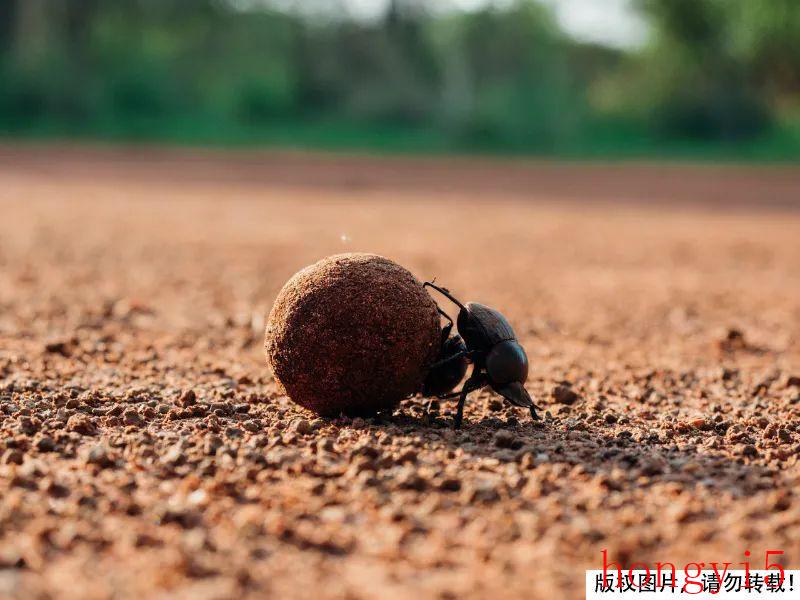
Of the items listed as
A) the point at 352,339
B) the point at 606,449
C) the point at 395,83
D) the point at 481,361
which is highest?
the point at 395,83

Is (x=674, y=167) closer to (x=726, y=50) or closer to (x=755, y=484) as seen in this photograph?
(x=726, y=50)

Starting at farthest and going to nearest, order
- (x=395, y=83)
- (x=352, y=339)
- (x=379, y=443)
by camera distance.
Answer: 1. (x=395, y=83)
2. (x=352, y=339)
3. (x=379, y=443)

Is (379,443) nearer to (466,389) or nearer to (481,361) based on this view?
(466,389)

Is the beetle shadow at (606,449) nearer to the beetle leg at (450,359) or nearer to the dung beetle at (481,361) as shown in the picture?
the dung beetle at (481,361)

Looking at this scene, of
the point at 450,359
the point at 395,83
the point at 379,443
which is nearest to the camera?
the point at 379,443

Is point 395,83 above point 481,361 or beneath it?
above

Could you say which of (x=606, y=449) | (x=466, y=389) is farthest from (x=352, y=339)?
(x=606, y=449)

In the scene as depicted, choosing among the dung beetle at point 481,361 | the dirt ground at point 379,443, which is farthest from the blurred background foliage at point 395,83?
the dung beetle at point 481,361
